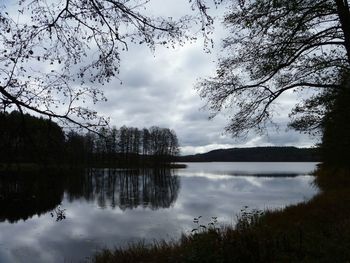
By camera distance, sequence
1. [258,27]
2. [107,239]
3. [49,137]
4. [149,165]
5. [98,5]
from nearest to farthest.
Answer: [98,5]
[49,137]
[258,27]
[107,239]
[149,165]

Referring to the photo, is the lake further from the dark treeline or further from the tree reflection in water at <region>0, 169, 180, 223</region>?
the dark treeline

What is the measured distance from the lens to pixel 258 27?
10.5m

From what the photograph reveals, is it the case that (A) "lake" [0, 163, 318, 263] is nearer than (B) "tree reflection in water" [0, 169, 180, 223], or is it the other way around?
(B) "tree reflection in water" [0, 169, 180, 223]

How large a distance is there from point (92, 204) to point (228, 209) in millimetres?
11381

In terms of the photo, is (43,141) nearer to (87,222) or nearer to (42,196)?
(42,196)

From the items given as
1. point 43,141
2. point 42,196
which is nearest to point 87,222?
point 42,196

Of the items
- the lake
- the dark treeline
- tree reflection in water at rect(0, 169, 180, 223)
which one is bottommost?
the lake

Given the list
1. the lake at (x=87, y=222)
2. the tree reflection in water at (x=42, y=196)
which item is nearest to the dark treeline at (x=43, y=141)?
the tree reflection in water at (x=42, y=196)

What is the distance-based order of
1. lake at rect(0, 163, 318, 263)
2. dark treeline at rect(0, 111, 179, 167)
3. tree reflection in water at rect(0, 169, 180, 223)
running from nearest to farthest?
1. dark treeline at rect(0, 111, 179, 167)
2. tree reflection in water at rect(0, 169, 180, 223)
3. lake at rect(0, 163, 318, 263)

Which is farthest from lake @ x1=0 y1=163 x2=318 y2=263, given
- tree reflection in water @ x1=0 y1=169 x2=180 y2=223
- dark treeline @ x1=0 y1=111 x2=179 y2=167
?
dark treeline @ x1=0 y1=111 x2=179 y2=167

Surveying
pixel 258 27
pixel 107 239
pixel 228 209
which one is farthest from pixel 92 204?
pixel 258 27

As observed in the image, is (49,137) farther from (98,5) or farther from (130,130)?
(130,130)

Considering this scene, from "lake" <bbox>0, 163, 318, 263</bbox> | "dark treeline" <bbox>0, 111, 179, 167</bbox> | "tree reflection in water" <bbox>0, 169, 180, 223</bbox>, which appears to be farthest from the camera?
"lake" <bbox>0, 163, 318, 263</bbox>

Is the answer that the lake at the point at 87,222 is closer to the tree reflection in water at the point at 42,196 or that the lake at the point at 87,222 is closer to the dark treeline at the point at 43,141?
the tree reflection in water at the point at 42,196
